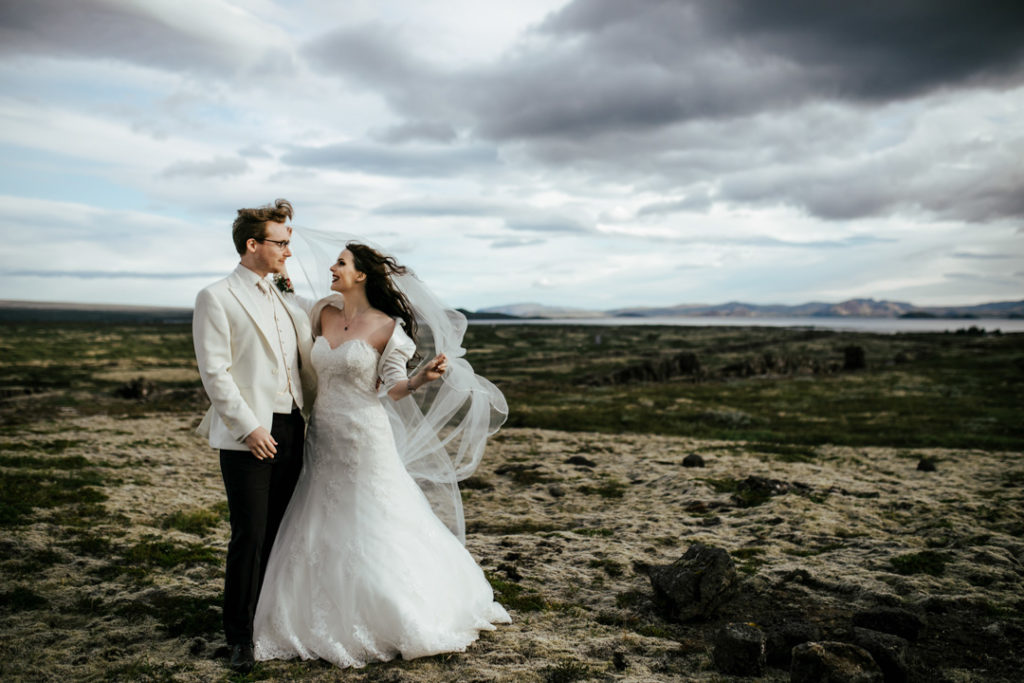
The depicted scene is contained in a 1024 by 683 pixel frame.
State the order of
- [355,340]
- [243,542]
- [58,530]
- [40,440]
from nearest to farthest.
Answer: [243,542]
[355,340]
[58,530]
[40,440]

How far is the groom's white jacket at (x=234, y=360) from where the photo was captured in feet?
14.4

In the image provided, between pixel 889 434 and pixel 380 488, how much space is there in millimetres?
14777

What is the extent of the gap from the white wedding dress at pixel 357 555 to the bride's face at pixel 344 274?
0.44 meters

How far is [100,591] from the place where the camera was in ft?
19.7

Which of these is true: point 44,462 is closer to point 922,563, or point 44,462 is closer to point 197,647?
point 197,647

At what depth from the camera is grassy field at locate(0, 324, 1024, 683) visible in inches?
193

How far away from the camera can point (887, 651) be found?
14.9 feet

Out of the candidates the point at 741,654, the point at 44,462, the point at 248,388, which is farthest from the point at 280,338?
the point at 44,462

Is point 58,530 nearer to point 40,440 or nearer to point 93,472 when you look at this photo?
point 93,472

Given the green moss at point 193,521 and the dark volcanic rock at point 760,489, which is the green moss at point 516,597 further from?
the dark volcanic rock at point 760,489

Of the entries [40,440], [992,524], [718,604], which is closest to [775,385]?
[992,524]

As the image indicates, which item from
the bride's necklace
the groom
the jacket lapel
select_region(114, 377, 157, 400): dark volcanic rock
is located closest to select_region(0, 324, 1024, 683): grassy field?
the groom

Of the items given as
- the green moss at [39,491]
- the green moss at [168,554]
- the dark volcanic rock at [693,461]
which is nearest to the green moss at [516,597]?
the green moss at [168,554]

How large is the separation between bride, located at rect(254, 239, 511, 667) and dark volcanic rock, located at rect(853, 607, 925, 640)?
305cm
